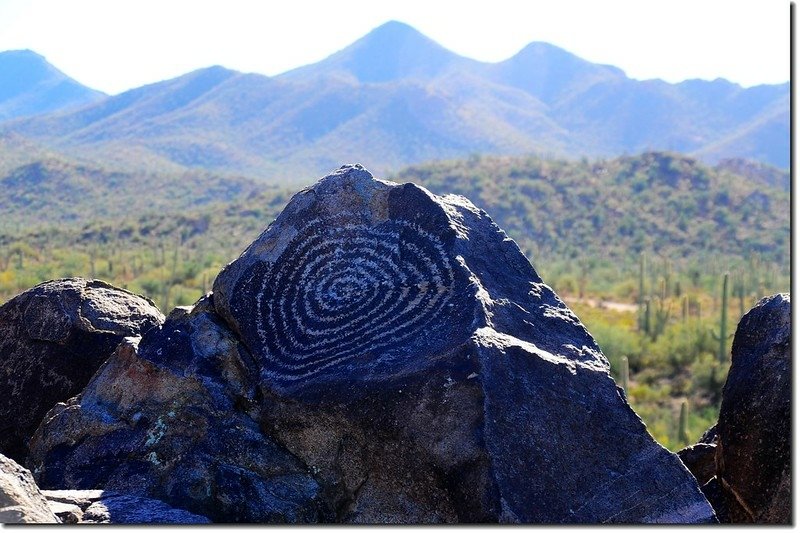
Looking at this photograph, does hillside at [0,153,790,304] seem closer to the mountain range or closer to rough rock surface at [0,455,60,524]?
rough rock surface at [0,455,60,524]

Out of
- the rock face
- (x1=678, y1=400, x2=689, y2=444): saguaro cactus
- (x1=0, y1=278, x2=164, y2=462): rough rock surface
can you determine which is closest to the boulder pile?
the rock face

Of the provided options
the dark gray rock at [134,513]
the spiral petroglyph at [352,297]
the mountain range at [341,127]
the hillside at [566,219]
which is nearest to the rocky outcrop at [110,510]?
the dark gray rock at [134,513]

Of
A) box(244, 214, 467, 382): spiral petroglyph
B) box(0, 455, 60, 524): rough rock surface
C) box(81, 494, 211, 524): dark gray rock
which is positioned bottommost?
box(81, 494, 211, 524): dark gray rock

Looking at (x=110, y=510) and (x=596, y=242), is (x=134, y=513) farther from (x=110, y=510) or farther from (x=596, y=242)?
(x=596, y=242)

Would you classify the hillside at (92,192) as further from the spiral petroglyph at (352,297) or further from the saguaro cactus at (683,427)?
the spiral petroglyph at (352,297)

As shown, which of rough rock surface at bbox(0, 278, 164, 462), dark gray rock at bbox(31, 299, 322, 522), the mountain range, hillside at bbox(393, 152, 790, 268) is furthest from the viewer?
the mountain range

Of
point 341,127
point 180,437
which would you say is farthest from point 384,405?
point 341,127

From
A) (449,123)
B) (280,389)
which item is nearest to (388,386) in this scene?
(280,389)
